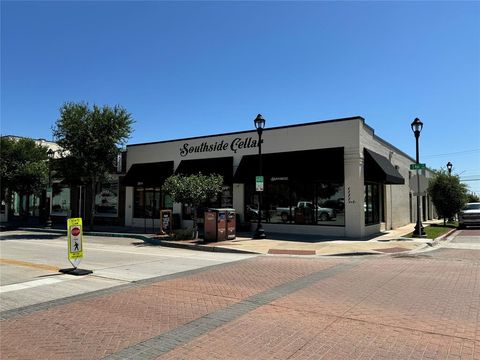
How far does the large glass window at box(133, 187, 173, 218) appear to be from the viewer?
2650 cm

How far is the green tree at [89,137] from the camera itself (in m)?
24.3

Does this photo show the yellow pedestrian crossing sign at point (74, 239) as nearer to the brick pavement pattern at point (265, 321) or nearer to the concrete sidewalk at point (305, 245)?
the brick pavement pattern at point (265, 321)

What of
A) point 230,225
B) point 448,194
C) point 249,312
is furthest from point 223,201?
point 249,312

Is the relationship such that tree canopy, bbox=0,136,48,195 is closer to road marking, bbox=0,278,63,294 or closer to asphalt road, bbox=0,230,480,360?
asphalt road, bbox=0,230,480,360

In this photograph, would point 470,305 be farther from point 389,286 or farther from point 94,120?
point 94,120

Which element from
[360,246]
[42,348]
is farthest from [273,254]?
[42,348]

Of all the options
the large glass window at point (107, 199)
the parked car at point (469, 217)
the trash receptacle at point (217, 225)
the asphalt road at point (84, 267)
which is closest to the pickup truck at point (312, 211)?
the trash receptacle at point (217, 225)

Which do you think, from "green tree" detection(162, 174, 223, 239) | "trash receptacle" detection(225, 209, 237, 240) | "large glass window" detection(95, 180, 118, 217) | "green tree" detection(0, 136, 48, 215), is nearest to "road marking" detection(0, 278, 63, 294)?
"green tree" detection(162, 174, 223, 239)

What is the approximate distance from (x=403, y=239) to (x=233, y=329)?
1474 centimetres

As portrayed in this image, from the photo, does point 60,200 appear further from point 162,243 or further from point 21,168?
point 162,243

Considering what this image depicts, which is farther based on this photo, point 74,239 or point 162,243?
point 162,243

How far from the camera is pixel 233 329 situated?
19.2 feet

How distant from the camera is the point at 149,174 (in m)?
26.8

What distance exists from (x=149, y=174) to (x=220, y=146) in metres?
5.59
